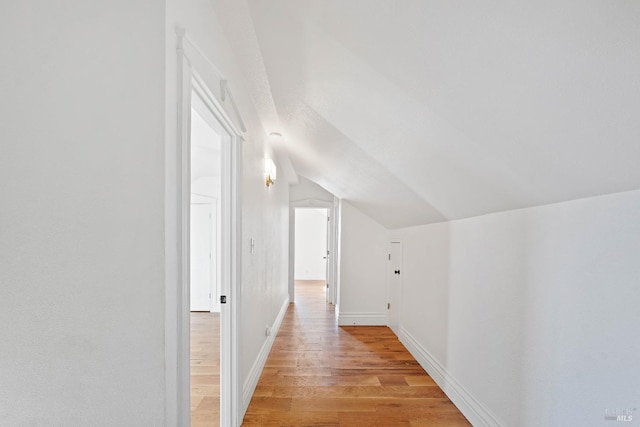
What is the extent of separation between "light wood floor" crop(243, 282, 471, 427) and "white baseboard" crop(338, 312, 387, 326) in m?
0.39

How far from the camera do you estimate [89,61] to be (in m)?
0.97

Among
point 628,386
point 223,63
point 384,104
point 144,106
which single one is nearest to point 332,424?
point 628,386

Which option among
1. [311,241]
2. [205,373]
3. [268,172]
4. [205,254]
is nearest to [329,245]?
[205,254]

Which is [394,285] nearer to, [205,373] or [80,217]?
[205,373]

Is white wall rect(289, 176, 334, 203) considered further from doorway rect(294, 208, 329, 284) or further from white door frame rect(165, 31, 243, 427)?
white door frame rect(165, 31, 243, 427)

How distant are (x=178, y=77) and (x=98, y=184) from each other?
0.44 meters

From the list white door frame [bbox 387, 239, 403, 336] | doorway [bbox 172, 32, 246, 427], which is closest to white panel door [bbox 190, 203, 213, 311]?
white door frame [bbox 387, 239, 403, 336]

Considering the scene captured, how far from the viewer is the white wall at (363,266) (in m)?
4.61

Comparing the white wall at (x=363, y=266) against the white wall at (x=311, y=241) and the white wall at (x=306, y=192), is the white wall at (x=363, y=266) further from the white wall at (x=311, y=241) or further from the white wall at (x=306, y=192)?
the white wall at (x=311, y=241)

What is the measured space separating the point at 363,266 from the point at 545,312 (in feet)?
10.3

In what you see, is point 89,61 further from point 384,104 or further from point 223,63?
point 384,104

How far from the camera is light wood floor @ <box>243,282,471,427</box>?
2266mm

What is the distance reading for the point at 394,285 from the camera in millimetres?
4309

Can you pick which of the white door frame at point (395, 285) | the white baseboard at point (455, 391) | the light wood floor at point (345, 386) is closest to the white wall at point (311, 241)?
the white door frame at point (395, 285)
